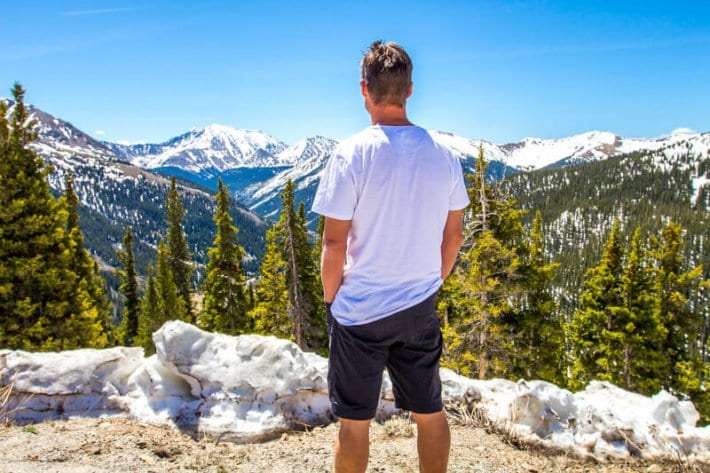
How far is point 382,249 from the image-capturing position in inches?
111

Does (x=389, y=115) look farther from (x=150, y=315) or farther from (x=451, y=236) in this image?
(x=150, y=315)

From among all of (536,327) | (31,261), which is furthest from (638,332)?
(31,261)

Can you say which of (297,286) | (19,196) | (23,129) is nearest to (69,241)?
(19,196)

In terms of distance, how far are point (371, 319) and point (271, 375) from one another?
330 centimetres

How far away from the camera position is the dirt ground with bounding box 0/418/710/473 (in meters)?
4.47

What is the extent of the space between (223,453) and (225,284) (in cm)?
2460

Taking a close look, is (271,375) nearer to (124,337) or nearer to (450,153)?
(450,153)

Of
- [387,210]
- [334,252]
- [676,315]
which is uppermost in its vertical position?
[387,210]

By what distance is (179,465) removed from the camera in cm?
452

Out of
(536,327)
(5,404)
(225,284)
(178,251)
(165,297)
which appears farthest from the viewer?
(178,251)

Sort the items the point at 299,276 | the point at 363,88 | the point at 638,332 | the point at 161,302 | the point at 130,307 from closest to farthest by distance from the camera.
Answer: the point at 363,88
the point at 638,332
the point at 299,276
the point at 161,302
the point at 130,307

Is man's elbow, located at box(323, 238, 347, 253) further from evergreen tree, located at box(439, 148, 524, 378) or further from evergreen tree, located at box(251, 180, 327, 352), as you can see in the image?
evergreen tree, located at box(251, 180, 327, 352)

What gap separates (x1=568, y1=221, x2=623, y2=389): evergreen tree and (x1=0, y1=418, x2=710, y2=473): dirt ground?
61.8 feet

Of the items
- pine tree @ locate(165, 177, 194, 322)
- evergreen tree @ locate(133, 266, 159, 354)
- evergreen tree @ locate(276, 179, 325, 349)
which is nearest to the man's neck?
evergreen tree @ locate(276, 179, 325, 349)
